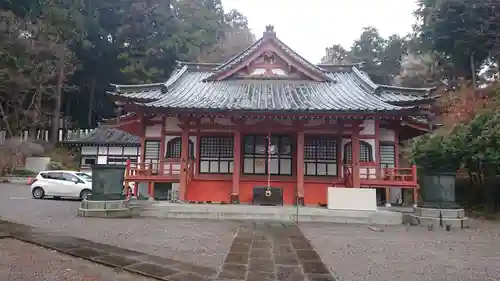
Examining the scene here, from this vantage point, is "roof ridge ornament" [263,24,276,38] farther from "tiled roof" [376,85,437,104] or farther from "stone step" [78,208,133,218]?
"stone step" [78,208,133,218]

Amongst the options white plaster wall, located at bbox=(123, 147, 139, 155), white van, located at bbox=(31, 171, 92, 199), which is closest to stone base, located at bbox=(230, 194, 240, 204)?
white van, located at bbox=(31, 171, 92, 199)

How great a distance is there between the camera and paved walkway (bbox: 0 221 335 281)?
213 inches

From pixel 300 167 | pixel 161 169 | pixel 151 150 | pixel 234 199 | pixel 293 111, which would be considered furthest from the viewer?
pixel 151 150

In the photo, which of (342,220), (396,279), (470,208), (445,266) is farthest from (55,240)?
(470,208)

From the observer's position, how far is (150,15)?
42562mm

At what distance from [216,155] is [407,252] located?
9.39m

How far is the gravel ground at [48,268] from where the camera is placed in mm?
5066

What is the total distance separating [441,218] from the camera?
36.3 ft

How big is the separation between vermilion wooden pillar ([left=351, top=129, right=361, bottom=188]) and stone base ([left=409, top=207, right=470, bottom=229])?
2666 mm

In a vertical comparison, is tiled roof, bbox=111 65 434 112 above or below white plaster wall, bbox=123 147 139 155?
above

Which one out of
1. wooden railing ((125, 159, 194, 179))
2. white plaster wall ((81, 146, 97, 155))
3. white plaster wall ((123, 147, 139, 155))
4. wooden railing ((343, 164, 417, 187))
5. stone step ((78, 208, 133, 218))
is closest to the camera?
stone step ((78, 208, 133, 218))

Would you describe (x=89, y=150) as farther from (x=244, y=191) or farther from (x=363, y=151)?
(x=363, y=151)

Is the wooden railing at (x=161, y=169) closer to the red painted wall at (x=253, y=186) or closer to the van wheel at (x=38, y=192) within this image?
the red painted wall at (x=253, y=186)

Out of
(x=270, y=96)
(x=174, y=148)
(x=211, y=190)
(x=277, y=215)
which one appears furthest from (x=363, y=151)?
(x=174, y=148)
